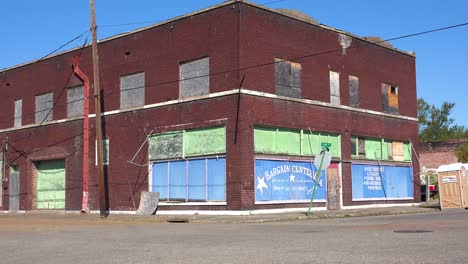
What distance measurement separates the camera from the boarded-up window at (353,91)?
31.5 m

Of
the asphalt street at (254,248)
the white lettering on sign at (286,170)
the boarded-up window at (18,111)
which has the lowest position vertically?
the asphalt street at (254,248)

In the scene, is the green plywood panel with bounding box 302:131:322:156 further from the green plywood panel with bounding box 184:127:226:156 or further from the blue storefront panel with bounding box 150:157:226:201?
the blue storefront panel with bounding box 150:157:226:201

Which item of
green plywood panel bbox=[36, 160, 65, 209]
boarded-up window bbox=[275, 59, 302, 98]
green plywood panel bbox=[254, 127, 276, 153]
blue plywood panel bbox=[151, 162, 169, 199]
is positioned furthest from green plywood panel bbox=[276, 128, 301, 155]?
green plywood panel bbox=[36, 160, 65, 209]

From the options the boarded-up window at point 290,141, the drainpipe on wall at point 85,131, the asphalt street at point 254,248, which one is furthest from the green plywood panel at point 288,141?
the asphalt street at point 254,248

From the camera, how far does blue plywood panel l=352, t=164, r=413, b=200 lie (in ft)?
103

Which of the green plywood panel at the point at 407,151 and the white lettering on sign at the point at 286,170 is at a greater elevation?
the green plywood panel at the point at 407,151

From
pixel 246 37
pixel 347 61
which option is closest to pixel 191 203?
pixel 246 37

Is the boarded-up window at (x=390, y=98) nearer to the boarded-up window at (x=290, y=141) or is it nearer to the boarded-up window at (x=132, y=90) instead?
the boarded-up window at (x=290, y=141)

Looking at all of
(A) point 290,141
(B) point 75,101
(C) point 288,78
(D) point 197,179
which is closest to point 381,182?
(A) point 290,141

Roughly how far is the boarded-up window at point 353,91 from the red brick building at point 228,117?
97 millimetres

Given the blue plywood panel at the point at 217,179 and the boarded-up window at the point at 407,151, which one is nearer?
the blue plywood panel at the point at 217,179

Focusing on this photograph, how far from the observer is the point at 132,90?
3027 cm

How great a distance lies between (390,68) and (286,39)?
9.75 m

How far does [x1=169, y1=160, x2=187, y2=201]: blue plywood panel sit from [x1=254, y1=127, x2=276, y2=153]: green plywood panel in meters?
3.93
